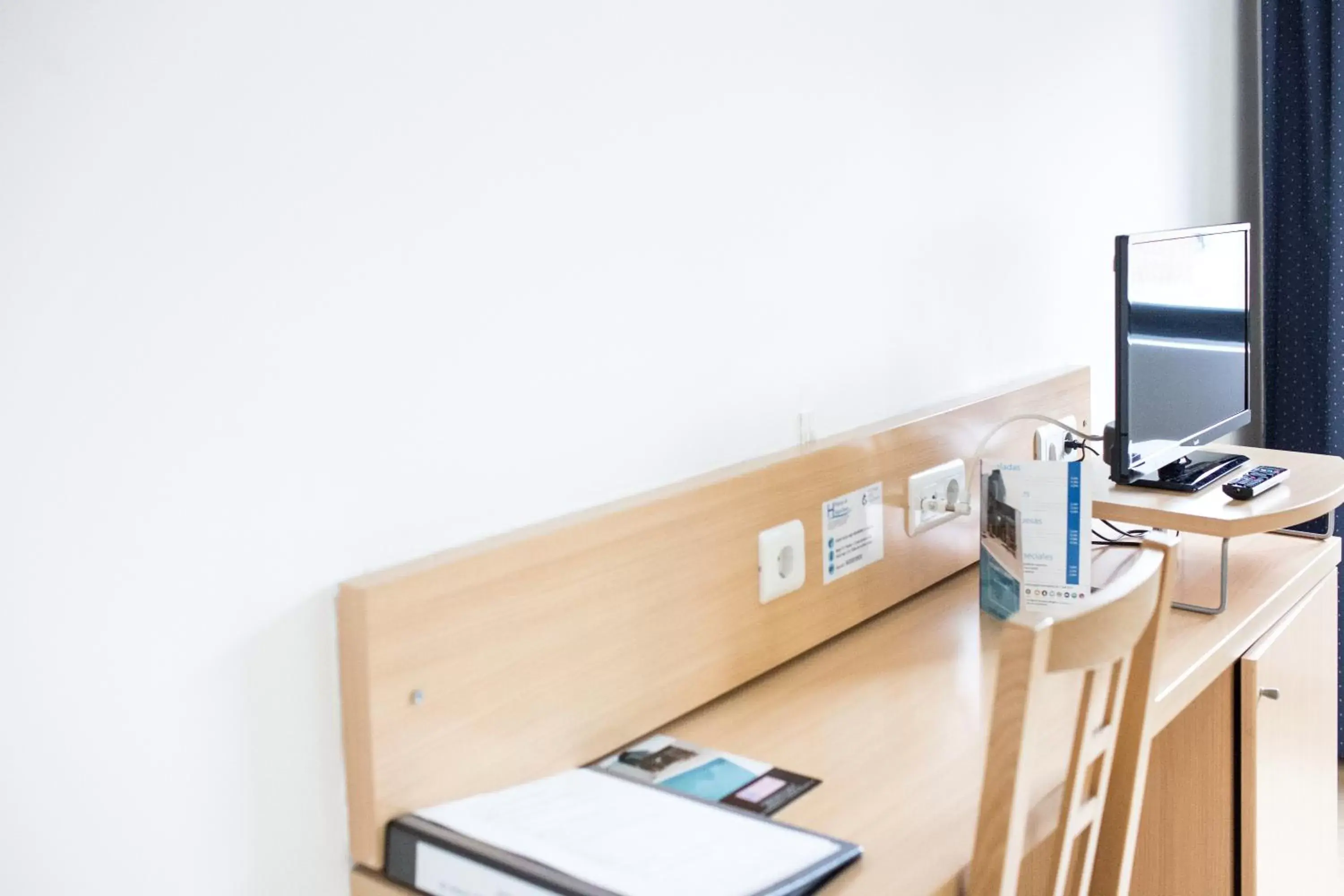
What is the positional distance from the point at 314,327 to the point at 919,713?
0.76m

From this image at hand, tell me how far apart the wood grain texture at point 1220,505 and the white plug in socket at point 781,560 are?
517 mm

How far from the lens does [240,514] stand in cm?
94

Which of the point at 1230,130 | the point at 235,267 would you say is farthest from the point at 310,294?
the point at 1230,130

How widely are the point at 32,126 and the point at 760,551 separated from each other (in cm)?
86

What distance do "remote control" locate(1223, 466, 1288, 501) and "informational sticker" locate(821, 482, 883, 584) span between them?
1.76ft

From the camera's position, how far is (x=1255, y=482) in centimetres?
178

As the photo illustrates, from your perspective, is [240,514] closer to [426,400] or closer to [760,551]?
[426,400]

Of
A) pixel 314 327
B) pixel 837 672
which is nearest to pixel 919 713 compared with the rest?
pixel 837 672

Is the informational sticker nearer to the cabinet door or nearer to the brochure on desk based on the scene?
the brochure on desk

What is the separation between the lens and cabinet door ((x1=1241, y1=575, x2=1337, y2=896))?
160 centimetres

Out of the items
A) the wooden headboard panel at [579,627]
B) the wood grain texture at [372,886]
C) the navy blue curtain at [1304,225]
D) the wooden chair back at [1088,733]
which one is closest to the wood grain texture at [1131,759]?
the wooden chair back at [1088,733]

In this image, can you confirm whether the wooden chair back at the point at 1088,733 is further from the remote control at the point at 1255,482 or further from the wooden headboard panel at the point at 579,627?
the remote control at the point at 1255,482

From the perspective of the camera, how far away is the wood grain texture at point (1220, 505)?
5.39 feet

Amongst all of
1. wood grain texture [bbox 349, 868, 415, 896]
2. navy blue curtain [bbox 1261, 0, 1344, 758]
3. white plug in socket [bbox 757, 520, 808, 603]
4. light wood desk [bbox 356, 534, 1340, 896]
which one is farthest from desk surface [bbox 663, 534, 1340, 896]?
navy blue curtain [bbox 1261, 0, 1344, 758]
